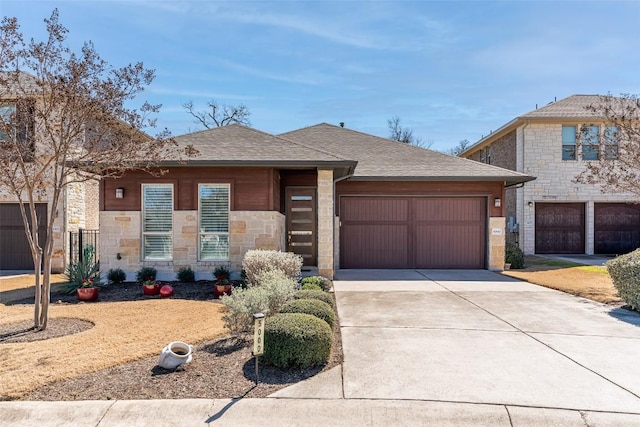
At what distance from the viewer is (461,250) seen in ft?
40.3

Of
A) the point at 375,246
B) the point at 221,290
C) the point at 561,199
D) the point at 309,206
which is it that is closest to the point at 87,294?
the point at 221,290

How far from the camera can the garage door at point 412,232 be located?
12133mm

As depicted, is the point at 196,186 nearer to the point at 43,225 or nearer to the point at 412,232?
the point at 412,232

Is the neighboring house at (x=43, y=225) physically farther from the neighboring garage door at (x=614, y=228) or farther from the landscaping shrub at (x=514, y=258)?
the neighboring garage door at (x=614, y=228)

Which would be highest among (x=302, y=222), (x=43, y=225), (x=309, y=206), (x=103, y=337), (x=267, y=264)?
(x=309, y=206)

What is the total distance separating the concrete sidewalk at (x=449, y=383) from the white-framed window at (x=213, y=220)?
13.5ft

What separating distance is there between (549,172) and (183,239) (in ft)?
46.1

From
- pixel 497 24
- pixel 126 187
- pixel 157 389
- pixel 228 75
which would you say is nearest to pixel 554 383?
pixel 157 389

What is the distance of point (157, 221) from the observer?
31.4ft

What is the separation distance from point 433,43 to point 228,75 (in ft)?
22.1

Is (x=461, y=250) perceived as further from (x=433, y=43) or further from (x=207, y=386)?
(x=207, y=386)

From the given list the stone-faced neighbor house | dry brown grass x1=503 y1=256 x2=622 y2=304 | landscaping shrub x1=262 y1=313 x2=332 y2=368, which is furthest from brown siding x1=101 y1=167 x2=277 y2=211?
dry brown grass x1=503 y1=256 x2=622 y2=304

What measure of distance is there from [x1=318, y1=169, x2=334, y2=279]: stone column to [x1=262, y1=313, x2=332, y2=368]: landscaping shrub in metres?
5.40

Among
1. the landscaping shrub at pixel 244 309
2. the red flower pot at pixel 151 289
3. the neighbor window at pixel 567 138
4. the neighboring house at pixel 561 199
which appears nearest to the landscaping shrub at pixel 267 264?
the red flower pot at pixel 151 289
